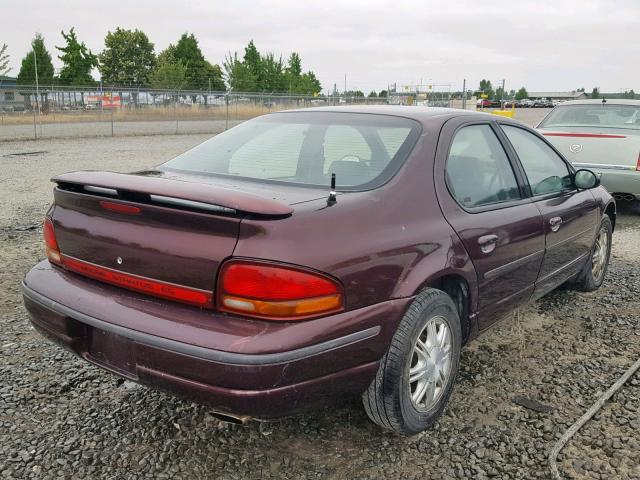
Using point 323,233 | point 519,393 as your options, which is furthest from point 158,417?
point 519,393

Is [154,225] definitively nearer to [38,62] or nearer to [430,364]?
[430,364]

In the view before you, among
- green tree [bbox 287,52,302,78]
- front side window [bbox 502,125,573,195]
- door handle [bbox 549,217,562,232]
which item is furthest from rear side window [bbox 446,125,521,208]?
green tree [bbox 287,52,302,78]

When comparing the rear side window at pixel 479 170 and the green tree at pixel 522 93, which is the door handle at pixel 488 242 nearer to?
the rear side window at pixel 479 170

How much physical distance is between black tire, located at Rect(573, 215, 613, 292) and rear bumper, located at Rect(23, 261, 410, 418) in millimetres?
2794

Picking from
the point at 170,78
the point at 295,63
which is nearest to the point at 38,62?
the point at 170,78

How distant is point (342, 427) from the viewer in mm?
2848

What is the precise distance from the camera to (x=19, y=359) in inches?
137

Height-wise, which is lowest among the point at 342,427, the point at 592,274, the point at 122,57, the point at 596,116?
the point at 342,427

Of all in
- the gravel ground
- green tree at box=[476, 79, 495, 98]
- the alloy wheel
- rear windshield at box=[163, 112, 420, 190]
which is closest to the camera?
the gravel ground

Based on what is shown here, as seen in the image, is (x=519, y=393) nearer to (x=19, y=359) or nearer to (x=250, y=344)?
(x=250, y=344)

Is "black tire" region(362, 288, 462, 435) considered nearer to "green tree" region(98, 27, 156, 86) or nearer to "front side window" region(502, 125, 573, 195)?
"front side window" region(502, 125, 573, 195)

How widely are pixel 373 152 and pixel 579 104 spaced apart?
22.7 feet

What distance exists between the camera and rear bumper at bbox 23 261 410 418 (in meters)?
2.11

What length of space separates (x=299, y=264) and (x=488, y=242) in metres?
1.26
